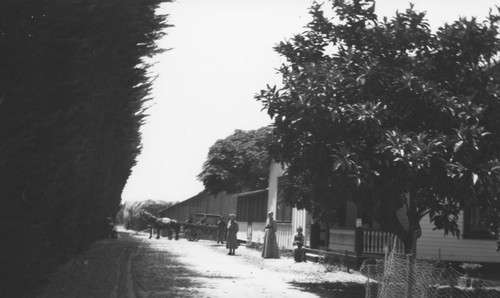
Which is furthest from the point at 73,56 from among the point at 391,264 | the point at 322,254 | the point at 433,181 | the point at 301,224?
the point at 301,224

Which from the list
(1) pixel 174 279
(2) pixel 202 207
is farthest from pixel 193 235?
(1) pixel 174 279

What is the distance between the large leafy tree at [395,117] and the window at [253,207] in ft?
56.6

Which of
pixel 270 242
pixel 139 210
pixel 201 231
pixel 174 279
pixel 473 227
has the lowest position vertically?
pixel 174 279

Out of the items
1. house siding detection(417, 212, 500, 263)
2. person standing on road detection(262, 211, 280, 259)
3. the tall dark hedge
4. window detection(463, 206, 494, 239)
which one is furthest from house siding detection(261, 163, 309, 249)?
the tall dark hedge

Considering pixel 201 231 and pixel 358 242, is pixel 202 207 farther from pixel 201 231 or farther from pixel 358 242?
pixel 358 242

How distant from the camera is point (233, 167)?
168 ft

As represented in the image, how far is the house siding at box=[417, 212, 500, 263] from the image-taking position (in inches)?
722

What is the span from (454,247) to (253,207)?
1482 centimetres

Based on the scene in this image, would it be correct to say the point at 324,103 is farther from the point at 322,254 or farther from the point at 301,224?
the point at 301,224

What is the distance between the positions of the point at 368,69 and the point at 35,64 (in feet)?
22.0

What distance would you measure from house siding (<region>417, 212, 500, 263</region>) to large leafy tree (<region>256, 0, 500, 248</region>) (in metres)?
6.00

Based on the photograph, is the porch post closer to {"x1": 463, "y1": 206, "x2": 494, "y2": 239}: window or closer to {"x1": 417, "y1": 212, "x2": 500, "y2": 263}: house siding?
{"x1": 417, "y1": 212, "x2": 500, "y2": 263}: house siding

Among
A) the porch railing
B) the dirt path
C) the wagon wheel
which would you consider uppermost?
the porch railing

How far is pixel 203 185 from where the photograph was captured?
50594mm
